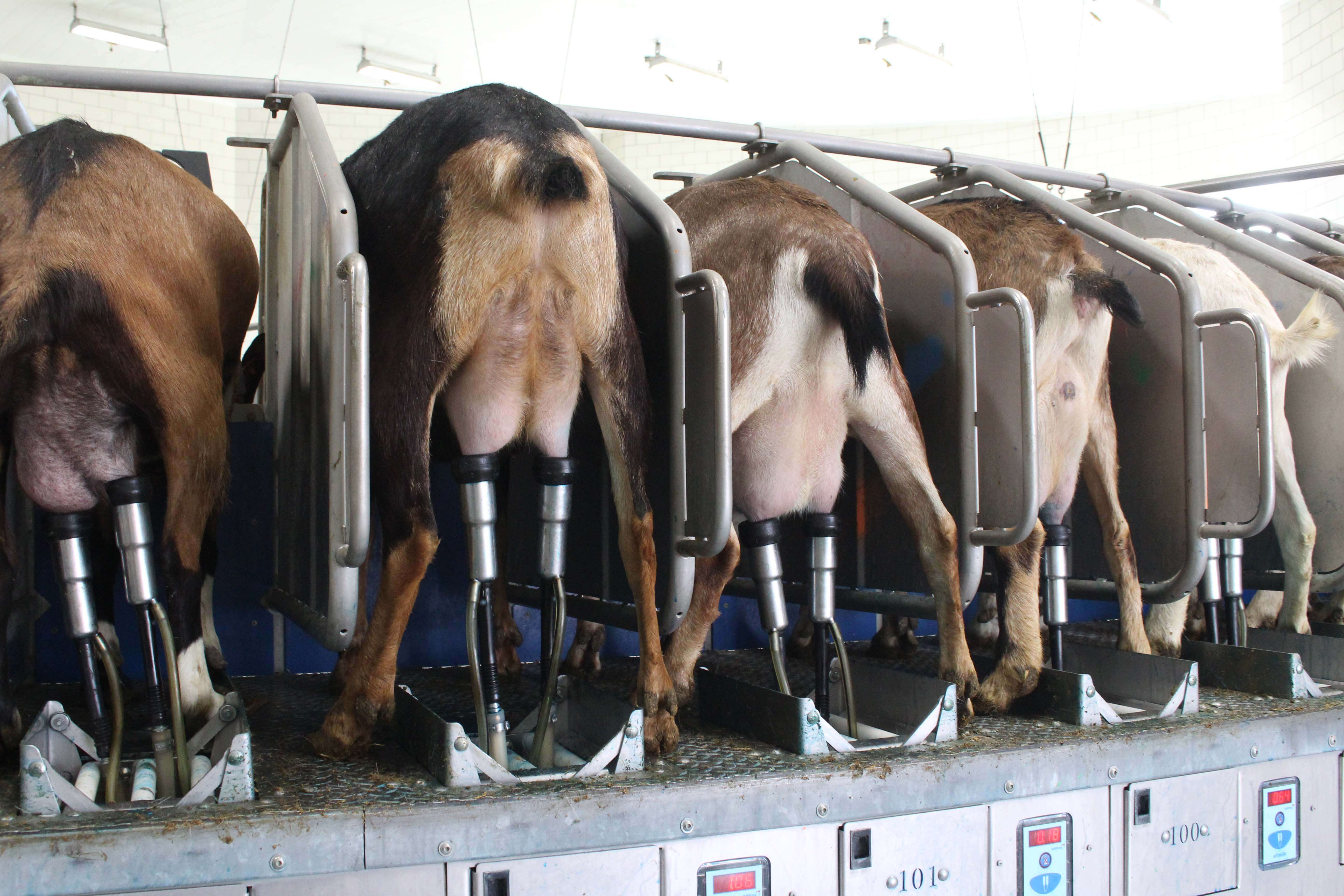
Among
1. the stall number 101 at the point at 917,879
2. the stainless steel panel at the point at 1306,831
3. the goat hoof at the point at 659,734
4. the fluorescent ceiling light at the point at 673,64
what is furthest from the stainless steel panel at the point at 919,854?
the fluorescent ceiling light at the point at 673,64

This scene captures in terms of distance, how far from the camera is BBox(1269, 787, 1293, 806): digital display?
2.61 meters

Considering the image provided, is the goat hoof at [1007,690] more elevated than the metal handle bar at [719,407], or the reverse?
the metal handle bar at [719,407]

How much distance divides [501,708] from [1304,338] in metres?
2.74

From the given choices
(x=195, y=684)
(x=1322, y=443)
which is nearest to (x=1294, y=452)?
(x=1322, y=443)

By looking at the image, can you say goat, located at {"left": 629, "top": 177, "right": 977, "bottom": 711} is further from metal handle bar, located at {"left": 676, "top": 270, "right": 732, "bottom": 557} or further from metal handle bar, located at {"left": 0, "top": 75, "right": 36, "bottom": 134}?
metal handle bar, located at {"left": 0, "top": 75, "right": 36, "bottom": 134}

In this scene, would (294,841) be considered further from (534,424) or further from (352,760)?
(534,424)

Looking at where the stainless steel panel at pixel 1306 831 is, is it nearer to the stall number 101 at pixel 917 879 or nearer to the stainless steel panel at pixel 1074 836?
the stainless steel panel at pixel 1074 836

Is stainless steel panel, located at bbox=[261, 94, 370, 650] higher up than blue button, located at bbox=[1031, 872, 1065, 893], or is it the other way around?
stainless steel panel, located at bbox=[261, 94, 370, 650]

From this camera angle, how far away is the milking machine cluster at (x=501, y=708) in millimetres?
2004

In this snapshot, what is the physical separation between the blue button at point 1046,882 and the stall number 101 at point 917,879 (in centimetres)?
24

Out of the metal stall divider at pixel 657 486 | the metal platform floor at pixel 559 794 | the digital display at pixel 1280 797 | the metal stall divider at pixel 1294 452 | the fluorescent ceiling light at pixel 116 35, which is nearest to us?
the metal platform floor at pixel 559 794

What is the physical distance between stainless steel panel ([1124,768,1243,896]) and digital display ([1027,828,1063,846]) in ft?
0.65

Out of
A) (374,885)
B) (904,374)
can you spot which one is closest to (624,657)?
(904,374)

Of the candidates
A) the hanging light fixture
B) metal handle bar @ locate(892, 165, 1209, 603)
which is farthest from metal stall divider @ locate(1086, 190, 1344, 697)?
the hanging light fixture
